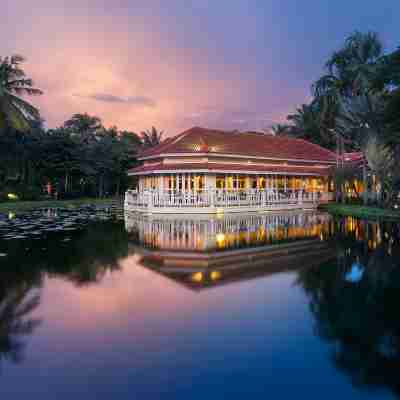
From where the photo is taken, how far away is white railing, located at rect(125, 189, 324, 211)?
18656 millimetres

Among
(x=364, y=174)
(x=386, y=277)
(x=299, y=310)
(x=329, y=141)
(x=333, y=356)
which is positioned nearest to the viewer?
(x=333, y=356)

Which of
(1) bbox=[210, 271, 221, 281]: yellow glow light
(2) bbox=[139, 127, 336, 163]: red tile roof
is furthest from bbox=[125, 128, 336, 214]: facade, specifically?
(1) bbox=[210, 271, 221, 281]: yellow glow light

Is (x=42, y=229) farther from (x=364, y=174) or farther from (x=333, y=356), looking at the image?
(x=364, y=174)

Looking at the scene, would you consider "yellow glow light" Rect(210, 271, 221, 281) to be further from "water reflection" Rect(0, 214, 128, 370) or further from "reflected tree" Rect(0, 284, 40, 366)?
"reflected tree" Rect(0, 284, 40, 366)

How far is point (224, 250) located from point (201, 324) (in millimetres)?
4536

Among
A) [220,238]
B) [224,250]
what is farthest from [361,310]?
[220,238]

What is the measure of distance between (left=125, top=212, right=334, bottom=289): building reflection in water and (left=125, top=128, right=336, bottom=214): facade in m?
6.08

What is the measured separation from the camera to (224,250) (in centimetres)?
839

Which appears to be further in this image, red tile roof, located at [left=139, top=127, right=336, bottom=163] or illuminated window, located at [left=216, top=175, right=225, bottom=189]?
red tile roof, located at [left=139, top=127, right=336, bottom=163]

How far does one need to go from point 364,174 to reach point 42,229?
17.6 meters

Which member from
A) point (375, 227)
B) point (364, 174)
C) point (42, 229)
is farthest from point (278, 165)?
point (42, 229)

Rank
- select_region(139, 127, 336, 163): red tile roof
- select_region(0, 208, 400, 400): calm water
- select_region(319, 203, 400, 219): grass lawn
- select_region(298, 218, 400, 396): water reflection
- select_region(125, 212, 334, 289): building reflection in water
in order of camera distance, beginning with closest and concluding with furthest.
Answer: select_region(0, 208, 400, 400): calm water, select_region(298, 218, 400, 396): water reflection, select_region(125, 212, 334, 289): building reflection in water, select_region(319, 203, 400, 219): grass lawn, select_region(139, 127, 336, 163): red tile roof

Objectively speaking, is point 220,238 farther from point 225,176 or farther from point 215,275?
point 225,176

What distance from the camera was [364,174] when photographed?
66.4 ft
